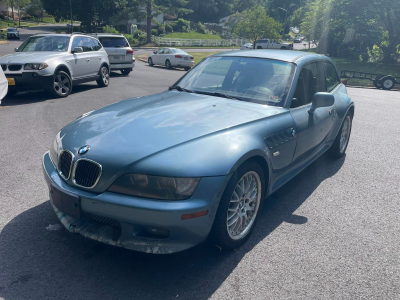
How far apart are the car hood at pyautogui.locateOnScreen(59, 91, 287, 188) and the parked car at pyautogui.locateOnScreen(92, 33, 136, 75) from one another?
43.0 feet

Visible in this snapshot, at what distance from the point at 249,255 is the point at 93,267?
127cm

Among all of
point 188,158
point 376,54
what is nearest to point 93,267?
point 188,158

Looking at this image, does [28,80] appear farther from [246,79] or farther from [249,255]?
[249,255]

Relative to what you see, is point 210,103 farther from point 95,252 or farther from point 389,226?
point 389,226

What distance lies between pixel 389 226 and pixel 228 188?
200 cm

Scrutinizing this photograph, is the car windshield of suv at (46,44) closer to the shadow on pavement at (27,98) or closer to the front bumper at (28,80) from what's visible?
the shadow on pavement at (27,98)

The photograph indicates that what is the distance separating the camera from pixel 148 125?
124 inches

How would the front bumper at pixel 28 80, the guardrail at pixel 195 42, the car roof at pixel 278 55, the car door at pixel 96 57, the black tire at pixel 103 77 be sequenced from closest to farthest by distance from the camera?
the car roof at pixel 278 55, the front bumper at pixel 28 80, the car door at pixel 96 57, the black tire at pixel 103 77, the guardrail at pixel 195 42

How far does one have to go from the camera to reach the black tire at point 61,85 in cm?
994

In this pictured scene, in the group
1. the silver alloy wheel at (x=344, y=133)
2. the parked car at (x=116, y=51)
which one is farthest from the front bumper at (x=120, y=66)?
the silver alloy wheel at (x=344, y=133)

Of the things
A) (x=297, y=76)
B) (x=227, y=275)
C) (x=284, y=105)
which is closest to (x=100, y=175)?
(x=227, y=275)

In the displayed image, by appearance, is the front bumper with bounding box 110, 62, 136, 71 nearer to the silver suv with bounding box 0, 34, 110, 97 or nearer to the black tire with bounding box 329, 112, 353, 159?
the silver suv with bounding box 0, 34, 110, 97

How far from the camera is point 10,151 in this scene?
5.50 meters

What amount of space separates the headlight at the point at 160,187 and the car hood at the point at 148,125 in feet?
0.41
